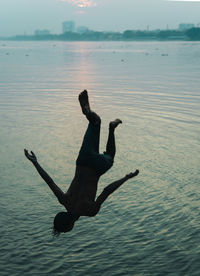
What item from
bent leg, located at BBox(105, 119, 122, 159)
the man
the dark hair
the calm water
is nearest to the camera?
the dark hair

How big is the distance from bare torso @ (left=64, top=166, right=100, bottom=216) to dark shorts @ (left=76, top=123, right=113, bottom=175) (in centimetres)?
16

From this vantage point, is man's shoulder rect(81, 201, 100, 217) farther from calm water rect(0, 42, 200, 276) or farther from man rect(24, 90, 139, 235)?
calm water rect(0, 42, 200, 276)

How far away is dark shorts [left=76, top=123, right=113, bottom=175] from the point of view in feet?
35.0

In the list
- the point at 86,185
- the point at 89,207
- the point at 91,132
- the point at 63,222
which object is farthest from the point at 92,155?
the point at 63,222

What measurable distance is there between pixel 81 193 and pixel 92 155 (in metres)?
1.02

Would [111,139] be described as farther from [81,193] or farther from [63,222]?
[63,222]

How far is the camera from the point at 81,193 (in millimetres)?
10656

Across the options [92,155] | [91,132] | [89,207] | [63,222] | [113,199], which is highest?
[91,132]

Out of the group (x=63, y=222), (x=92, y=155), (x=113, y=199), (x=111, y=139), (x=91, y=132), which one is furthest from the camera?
(x=113, y=199)

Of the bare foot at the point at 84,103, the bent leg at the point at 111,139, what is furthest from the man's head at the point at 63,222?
the bare foot at the point at 84,103

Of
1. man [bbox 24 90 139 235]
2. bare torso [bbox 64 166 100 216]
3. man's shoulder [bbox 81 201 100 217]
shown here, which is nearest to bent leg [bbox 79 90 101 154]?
man [bbox 24 90 139 235]

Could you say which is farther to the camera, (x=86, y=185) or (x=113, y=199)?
(x=113, y=199)

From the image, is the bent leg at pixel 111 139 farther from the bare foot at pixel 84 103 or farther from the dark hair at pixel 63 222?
the dark hair at pixel 63 222

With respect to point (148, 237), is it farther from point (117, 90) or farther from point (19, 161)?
point (117, 90)
